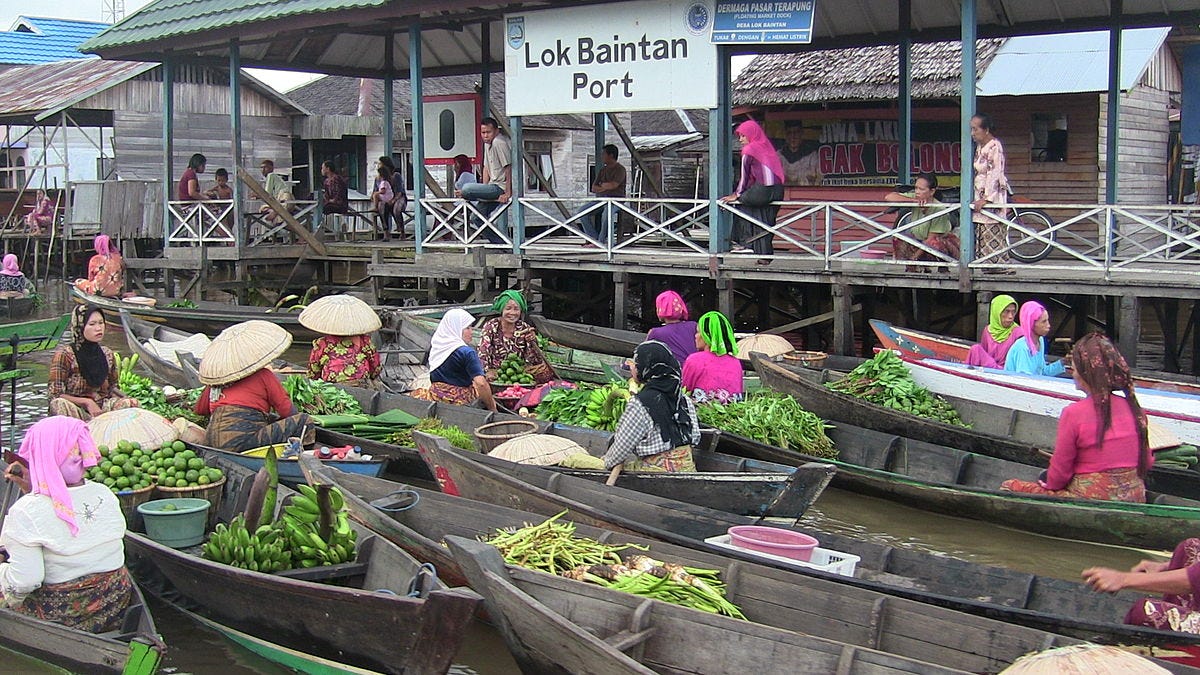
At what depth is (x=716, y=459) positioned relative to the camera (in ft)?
27.8

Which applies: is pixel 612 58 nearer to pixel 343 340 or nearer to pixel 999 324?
pixel 343 340

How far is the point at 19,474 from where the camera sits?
6.20 m

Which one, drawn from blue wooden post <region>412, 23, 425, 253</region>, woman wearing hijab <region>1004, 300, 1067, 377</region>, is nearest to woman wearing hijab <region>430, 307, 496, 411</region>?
woman wearing hijab <region>1004, 300, 1067, 377</region>

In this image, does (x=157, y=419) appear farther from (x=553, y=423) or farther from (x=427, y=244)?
(x=427, y=244)

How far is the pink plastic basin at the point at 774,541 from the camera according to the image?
6.38 metres

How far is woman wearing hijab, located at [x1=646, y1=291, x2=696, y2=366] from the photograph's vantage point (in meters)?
10.7

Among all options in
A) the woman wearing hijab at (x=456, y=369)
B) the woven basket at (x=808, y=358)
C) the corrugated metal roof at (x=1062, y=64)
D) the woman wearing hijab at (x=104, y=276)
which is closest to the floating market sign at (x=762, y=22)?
the woven basket at (x=808, y=358)

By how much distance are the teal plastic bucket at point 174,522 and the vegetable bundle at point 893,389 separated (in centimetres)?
569

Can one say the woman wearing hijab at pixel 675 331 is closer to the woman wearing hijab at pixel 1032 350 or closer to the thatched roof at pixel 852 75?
the woman wearing hijab at pixel 1032 350

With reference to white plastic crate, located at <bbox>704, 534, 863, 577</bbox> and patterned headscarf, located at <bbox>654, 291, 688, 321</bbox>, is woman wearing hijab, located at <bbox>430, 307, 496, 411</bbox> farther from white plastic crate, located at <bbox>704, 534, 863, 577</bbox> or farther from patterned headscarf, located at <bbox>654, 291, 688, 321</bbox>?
white plastic crate, located at <bbox>704, 534, 863, 577</bbox>

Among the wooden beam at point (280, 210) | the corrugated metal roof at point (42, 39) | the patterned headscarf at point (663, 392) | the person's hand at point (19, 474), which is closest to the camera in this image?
the person's hand at point (19, 474)

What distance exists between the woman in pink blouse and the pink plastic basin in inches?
252

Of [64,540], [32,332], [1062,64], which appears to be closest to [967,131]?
[1062,64]

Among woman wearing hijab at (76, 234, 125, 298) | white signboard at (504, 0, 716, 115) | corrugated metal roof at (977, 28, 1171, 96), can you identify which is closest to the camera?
white signboard at (504, 0, 716, 115)
